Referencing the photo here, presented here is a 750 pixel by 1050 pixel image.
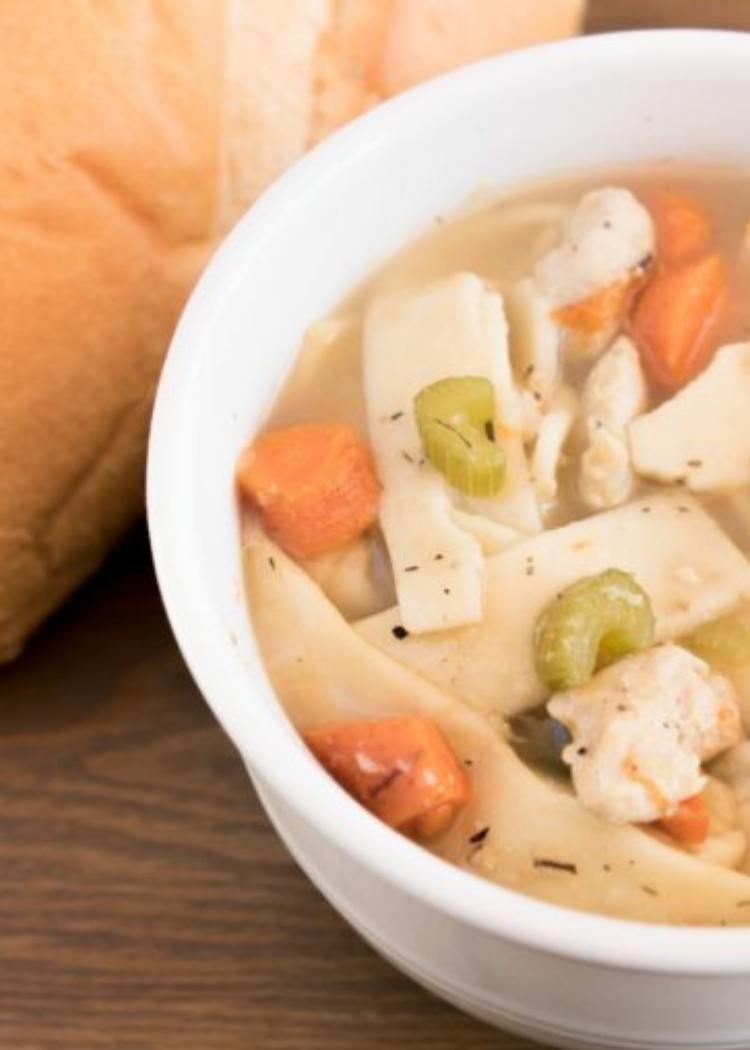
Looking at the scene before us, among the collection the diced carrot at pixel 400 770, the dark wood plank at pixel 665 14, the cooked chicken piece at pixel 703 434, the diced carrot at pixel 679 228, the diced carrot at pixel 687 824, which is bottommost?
the diced carrot at pixel 400 770

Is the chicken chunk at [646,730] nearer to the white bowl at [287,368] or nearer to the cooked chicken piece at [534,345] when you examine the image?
the white bowl at [287,368]

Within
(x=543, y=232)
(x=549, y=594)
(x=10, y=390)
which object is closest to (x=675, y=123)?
(x=543, y=232)

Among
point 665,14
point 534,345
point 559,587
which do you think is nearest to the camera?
point 559,587

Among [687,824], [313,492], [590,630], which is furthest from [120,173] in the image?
[687,824]

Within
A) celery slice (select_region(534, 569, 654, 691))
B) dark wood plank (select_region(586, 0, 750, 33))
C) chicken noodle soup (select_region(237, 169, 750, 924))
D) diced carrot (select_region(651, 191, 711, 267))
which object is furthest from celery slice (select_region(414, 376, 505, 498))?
dark wood plank (select_region(586, 0, 750, 33))

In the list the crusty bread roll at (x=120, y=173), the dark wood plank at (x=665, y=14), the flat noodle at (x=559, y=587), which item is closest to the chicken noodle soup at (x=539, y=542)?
the flat noodle at (x=559, y=587)

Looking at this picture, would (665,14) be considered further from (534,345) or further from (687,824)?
(687,824)
